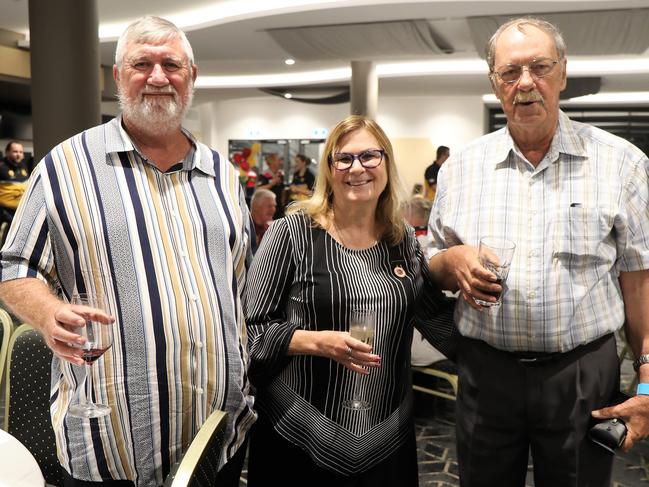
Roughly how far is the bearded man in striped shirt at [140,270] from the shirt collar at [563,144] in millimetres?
844

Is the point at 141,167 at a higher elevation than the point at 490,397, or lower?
higher

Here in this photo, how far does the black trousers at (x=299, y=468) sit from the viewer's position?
78.5 inches

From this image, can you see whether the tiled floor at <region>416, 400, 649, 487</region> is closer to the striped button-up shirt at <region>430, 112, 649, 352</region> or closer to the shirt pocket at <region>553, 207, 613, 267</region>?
the striped button-up shirt at <region>430, 112, 649, 352</region>

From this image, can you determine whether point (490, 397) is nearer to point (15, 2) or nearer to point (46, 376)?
point (46, 376)

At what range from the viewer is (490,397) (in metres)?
1.86

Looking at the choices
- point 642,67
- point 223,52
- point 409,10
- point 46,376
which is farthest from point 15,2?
point 642,67

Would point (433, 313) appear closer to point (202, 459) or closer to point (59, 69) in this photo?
point (202, 459)

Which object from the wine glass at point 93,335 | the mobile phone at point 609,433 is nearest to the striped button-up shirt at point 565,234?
the mobile phone at point 609,433

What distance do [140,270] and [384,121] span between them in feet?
46.6

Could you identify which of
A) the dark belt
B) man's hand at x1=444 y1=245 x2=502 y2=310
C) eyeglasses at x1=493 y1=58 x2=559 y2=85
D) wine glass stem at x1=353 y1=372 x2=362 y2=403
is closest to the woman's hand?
wine glass stem at x1=353 y1=372 x2=362 y2=403

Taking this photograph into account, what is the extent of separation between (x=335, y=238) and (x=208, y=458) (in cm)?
82

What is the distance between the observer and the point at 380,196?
7.16 ft

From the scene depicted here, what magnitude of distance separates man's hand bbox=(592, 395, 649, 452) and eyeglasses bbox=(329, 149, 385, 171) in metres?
1.00

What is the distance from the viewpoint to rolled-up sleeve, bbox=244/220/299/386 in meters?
1.99
